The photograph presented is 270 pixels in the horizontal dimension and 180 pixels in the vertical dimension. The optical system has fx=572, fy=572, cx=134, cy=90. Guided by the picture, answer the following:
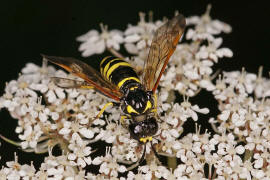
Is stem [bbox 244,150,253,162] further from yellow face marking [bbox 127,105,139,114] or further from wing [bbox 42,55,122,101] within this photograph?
wing [bbox 42,55,122,101]

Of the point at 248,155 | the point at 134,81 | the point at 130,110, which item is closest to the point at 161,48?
the point at 134,81

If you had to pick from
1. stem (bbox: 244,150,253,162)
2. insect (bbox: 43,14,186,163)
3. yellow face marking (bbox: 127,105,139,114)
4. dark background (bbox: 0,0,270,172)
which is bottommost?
stem (bbox: 244,150,253,162)

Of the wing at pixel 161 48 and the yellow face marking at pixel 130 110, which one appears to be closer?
the yellow face marking at pixel 130 110

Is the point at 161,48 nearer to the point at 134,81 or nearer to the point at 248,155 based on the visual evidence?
the point at 134,81

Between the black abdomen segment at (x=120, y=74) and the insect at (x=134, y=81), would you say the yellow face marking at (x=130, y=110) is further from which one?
the black abdomen segment at (x=120, y=74)

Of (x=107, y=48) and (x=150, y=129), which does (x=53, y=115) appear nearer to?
(x=150, y=129)

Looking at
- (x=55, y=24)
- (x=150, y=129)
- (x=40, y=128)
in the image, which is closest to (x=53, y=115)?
(x=40, y=128)

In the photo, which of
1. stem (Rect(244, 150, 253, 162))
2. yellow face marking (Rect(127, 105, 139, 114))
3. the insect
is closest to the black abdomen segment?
the insect

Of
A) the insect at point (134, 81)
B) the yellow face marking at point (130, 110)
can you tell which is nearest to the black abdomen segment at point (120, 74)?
the insect at point (134, 81)
